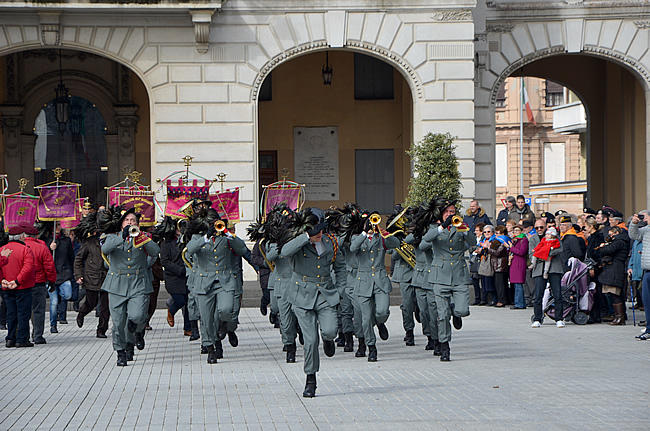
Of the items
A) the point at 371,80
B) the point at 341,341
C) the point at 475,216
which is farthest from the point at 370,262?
the point at 371,80

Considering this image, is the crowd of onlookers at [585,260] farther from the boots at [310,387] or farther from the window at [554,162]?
the window at [554,162]

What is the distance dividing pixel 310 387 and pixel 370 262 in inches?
131

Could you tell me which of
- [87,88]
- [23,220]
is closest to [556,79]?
[87,88]

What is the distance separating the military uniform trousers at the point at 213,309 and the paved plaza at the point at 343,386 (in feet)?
1.31

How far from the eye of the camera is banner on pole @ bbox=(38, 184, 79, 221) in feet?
58.8

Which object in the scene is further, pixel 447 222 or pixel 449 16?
pixel 449 16

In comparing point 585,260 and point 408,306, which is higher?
point 585,260

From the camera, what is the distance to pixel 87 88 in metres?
26.8

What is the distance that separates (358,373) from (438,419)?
2.79 m

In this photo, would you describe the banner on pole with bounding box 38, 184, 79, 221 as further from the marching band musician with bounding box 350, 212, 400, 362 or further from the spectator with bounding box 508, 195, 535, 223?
the spectator with bounding box 508, 195, 535, 223

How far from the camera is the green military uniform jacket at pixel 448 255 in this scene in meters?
12.2

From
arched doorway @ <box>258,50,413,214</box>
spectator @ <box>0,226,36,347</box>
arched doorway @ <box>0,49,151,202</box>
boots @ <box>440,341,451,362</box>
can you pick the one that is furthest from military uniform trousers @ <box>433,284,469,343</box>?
arched doorway @ <box>0,49,151,202</box>

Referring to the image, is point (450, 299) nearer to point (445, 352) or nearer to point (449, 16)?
point (445, 352)

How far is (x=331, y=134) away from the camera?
2753 cm
